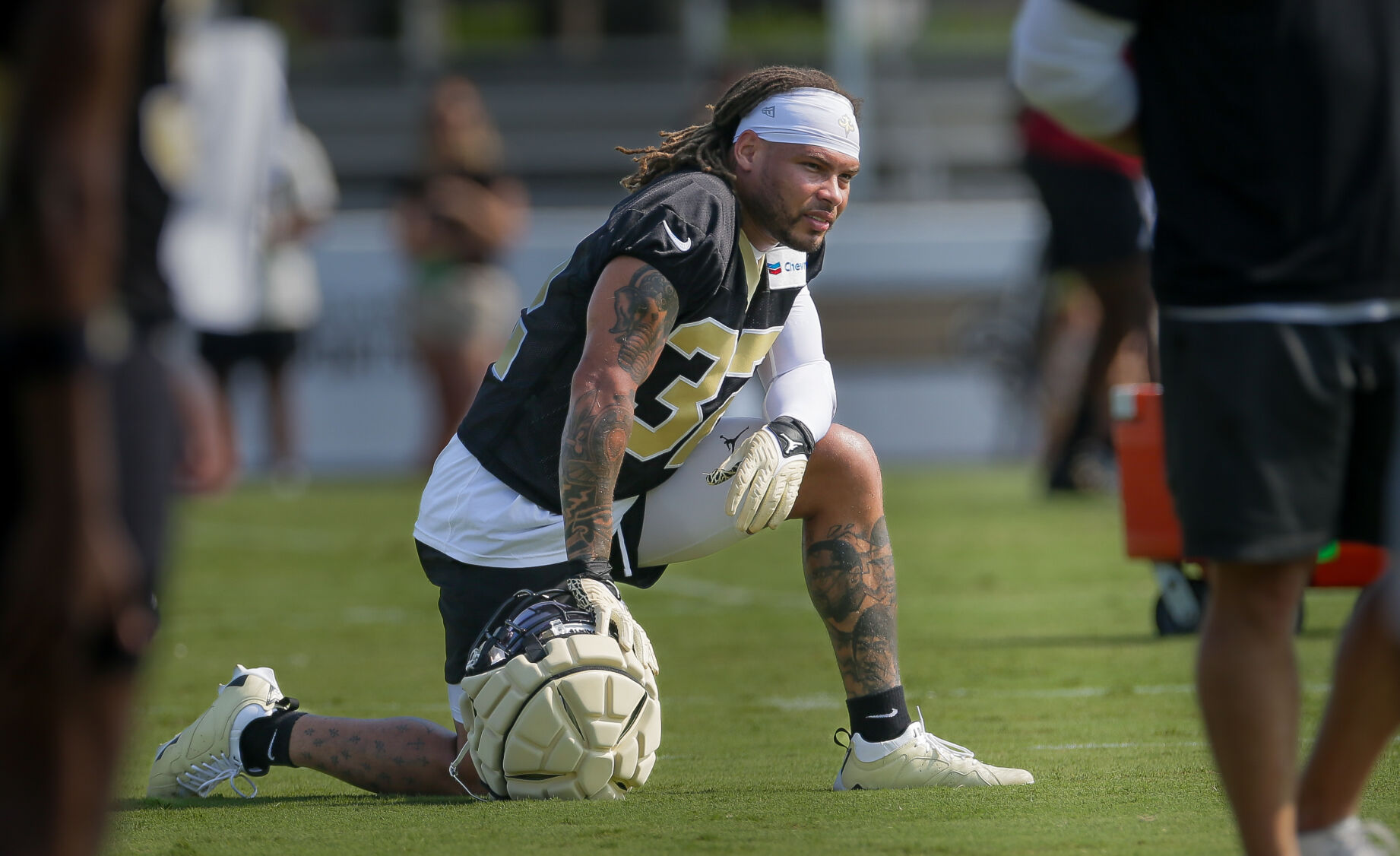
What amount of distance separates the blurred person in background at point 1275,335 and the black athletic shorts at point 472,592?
149cm

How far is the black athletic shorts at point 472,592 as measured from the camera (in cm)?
357

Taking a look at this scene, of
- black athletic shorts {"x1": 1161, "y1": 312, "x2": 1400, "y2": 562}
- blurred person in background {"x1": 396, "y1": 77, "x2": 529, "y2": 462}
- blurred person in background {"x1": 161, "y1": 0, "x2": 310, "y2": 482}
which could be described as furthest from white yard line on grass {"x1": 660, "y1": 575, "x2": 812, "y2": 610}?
blurred person in background {"x1": 396, "y1": 77, "x2": 529, "y2": 462}

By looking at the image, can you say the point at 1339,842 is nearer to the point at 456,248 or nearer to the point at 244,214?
the point at 244,214

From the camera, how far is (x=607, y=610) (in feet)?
10.7

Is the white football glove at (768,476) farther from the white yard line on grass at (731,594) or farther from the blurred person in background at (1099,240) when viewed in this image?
the blurred person in background at (1099,240)

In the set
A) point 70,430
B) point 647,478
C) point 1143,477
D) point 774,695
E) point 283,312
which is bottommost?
point 283,312

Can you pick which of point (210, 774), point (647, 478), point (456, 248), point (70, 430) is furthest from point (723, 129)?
point (456, 248)

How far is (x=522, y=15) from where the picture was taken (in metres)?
24.1

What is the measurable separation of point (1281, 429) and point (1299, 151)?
359 millimetres

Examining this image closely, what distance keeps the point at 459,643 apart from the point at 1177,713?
66.3 inches

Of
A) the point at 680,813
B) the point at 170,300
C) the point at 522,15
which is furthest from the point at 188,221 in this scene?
the point at 522,15

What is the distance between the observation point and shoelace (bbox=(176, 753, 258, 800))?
3.62 m

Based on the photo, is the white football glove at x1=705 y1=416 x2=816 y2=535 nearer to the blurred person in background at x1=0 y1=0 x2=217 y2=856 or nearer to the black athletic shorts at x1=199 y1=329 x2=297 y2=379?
the blurred person in background at x1=0 y1=0 x2=217 y2=856

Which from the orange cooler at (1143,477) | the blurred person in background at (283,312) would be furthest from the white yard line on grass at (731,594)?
the blurred person in background at (283,312)
